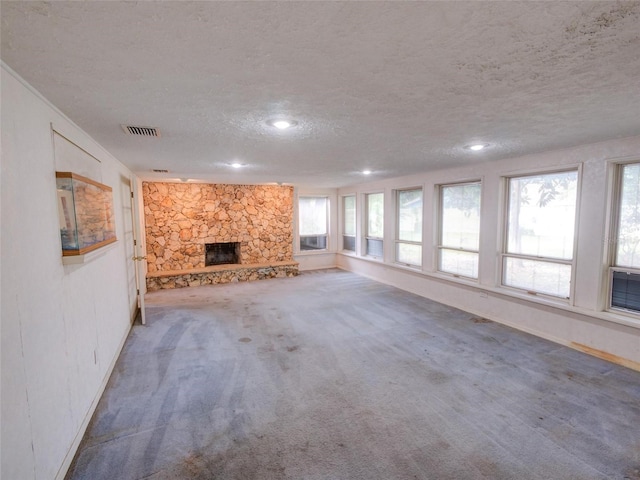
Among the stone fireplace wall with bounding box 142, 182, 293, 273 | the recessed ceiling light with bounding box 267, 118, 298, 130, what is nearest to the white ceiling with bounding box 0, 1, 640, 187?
the recessed ceiling light with bounding box 267, 118, 298, 130

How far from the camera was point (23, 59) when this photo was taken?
1.41 meters

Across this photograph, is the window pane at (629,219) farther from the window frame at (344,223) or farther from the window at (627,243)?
the window frame at (344,223)

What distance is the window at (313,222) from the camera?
8.37 metres

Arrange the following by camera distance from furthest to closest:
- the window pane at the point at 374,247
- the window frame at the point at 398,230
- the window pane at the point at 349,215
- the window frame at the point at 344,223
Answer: the window pane at the point at 349,215 < the window frame at the point at 344,223 < the window pane at the point at 374,247 < the window frame at the point at 398,230

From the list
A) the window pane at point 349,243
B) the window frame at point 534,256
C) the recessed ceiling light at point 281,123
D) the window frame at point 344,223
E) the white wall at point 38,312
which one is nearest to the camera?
the white wall at point 38,312

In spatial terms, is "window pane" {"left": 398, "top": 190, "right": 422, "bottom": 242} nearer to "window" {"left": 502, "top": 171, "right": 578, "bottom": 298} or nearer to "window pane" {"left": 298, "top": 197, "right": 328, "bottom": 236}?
"window" {"left": 502, "top": 171, "right": 578, "bottom": 298}

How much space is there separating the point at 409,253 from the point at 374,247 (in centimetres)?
126

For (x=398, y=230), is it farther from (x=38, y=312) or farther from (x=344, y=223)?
(x=38, y=312)

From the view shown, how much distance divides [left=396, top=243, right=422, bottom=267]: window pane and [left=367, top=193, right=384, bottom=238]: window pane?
27.2 inches

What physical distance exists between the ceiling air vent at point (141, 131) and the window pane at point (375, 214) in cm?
517

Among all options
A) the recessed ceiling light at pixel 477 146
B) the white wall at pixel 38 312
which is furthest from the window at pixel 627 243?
the white wall at pixel 38 312

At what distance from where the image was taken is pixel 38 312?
1637 mm

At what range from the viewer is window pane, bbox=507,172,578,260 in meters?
3.67

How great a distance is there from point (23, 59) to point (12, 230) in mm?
787
